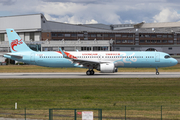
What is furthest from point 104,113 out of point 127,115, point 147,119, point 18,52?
point 18,52

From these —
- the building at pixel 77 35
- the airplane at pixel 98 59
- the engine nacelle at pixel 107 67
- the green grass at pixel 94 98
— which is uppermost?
the building at pixel 77 35

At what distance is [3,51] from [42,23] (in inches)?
1181

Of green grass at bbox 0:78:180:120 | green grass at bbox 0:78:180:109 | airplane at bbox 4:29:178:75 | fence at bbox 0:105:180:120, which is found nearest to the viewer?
fence at bbox 0:105:180:120

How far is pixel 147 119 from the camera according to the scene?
45.4ft

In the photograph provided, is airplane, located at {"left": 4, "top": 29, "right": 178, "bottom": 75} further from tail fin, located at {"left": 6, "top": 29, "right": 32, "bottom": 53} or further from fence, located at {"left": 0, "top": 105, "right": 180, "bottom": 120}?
fence, located at {"left": 0, "top": 105, "right": 180, "bottom": 120}

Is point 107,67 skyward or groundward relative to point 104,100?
skyward

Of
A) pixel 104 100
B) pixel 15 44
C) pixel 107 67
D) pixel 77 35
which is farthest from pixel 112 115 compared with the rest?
pixel 77 35

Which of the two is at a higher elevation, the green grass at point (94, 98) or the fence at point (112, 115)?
the fence at point (112, 115)

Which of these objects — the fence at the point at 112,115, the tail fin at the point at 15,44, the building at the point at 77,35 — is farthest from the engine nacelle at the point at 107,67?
the building at the point at 77,35

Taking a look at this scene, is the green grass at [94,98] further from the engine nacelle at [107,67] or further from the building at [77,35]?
the building at [77,35]

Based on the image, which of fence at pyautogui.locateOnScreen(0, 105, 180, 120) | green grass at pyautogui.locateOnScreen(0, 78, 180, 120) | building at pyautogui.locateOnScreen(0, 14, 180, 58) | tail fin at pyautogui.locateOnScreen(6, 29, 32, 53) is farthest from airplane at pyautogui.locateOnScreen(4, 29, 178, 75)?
building at pyautogui.locateOnScreen(0, 14, 180, 58)

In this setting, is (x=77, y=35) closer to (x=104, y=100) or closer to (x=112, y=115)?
(x=104, y=100)

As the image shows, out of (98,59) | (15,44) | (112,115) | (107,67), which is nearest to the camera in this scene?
(112,115)

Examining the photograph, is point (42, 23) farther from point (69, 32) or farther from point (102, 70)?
point (102, 70)
